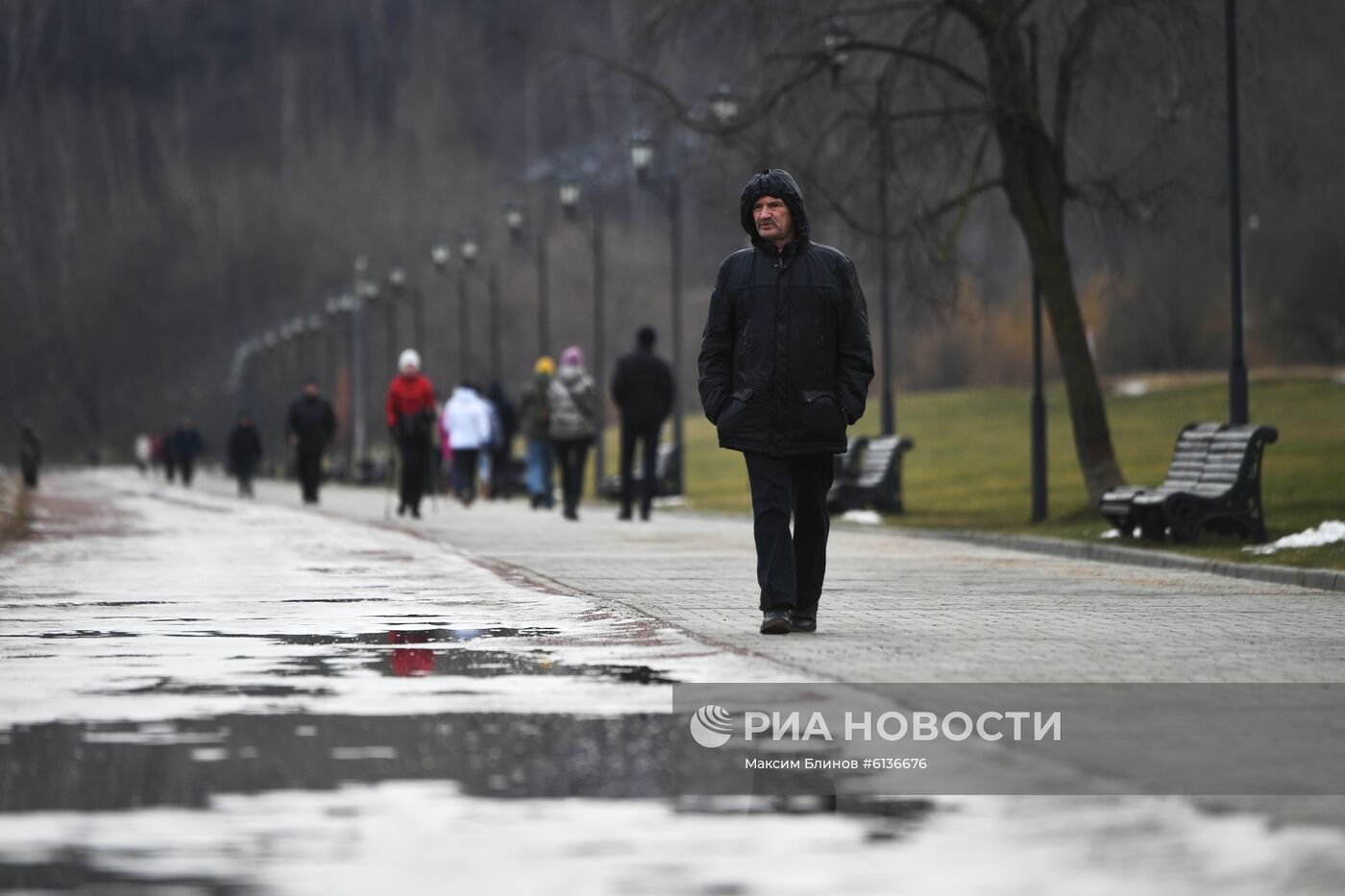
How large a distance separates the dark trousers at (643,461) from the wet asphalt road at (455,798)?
1636cm

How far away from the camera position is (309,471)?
41625mm

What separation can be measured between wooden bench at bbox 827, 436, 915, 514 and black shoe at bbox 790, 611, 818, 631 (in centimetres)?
1960

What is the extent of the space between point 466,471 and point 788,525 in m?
27.5

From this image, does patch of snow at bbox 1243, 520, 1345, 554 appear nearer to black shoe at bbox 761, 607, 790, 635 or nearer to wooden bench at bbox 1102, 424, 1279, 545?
wooden bench at bbox 1102, 424, 1279, 545

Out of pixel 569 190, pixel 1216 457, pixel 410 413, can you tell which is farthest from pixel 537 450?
pixel 1216 457

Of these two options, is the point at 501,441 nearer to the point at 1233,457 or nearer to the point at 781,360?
the point at 1233,457

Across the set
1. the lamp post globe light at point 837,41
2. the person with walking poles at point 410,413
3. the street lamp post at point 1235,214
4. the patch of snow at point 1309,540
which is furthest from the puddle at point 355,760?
the person with walking poles at point 410,413

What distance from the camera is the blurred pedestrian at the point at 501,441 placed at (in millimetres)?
45750

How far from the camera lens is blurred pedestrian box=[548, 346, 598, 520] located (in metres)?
31.5

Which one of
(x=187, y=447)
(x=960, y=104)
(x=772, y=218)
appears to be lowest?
(x=187, y=447)

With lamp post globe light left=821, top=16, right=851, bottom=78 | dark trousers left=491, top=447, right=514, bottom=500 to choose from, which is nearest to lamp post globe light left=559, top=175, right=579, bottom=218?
dark trousers left=491, top=447, right=514, bottom=500

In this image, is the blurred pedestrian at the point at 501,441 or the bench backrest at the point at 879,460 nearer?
the bench backrest at the point at 879,460

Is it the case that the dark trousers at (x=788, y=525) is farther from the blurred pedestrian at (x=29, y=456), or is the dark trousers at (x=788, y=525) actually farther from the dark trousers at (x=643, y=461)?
the blurred pedestrian at (x=29, y=456)

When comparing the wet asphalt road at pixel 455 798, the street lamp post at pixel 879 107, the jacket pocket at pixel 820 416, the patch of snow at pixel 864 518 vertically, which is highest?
the street lamp post at pixel 879 107
